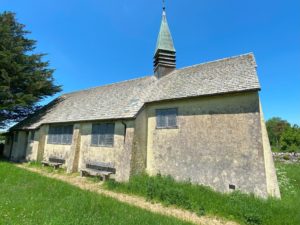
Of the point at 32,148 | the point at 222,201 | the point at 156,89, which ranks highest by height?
the point at 156,89

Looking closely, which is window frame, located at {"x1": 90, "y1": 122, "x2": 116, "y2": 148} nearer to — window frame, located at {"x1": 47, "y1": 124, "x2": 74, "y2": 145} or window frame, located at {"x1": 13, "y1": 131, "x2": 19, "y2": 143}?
window frame, located at {"x1": 47, "y1": 124, "x2": 74, "y2": 145}

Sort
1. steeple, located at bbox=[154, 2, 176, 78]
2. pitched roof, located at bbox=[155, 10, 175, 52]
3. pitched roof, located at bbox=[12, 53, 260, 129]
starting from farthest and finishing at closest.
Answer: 1. pitched roof, located at bbox=[155, 10, 175, 52]
2. steeple, located at bbox=[154, 2, 176, 78]
3. pitched roof, located at bbox=[12, 53, 260, 129]

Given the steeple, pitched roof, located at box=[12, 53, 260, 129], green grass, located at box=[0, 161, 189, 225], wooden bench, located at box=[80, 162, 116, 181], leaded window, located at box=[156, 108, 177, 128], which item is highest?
the steeple

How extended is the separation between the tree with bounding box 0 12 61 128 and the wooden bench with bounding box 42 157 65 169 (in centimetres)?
583

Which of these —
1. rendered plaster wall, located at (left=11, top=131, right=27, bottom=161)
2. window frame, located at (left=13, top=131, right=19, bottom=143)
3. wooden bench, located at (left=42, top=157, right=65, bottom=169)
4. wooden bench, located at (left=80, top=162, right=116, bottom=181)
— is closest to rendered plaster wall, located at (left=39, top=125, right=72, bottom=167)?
wooden bench, located at (left=42, top=157, right=65, bottom=169)

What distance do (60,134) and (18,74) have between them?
762cm

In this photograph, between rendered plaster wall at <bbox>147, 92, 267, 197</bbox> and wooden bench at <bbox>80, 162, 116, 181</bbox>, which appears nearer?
rendered plaster wall at <bbox>147, 92, 267, 197</bbox>

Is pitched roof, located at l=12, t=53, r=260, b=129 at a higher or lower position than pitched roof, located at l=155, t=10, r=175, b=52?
lower

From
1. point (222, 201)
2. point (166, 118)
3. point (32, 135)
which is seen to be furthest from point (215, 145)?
point (32, 135)

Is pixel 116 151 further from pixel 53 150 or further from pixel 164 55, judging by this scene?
pixel 164 55

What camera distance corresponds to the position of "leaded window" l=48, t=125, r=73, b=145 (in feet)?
56.3

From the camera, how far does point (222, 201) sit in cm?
845

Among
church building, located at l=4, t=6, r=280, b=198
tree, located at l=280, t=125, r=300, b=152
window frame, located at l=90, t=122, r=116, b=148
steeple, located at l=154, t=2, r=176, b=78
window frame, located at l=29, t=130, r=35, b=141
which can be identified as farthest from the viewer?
tree, located at l=280, t=125, r=300, b=152

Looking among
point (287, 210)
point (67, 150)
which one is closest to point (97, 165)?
point (67, 150)
